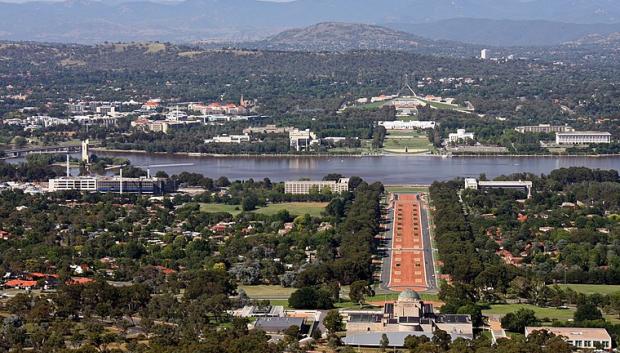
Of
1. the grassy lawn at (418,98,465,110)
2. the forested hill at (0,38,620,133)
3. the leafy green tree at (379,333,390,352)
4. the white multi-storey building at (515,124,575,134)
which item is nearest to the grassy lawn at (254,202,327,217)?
the leafy green tree at (379,333,390,352)

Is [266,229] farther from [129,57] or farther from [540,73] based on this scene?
[129,57]

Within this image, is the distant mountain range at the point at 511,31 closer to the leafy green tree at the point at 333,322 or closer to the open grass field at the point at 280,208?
the open grass field at the point at 280,208

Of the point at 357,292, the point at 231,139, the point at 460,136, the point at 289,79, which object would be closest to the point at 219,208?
the point at 357,292

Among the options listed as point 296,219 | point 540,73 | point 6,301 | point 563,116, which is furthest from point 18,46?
point 6,301

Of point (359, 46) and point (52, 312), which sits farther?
point (359, 46)

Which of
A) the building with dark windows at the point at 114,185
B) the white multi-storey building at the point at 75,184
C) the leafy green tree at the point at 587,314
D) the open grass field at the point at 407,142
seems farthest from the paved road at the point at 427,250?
the open grass field at the point at 407,142

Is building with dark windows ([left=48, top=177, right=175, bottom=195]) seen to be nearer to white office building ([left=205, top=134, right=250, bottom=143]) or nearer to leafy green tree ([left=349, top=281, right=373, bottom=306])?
white office building ([left=205, top=134, right=250, bottom=143])
